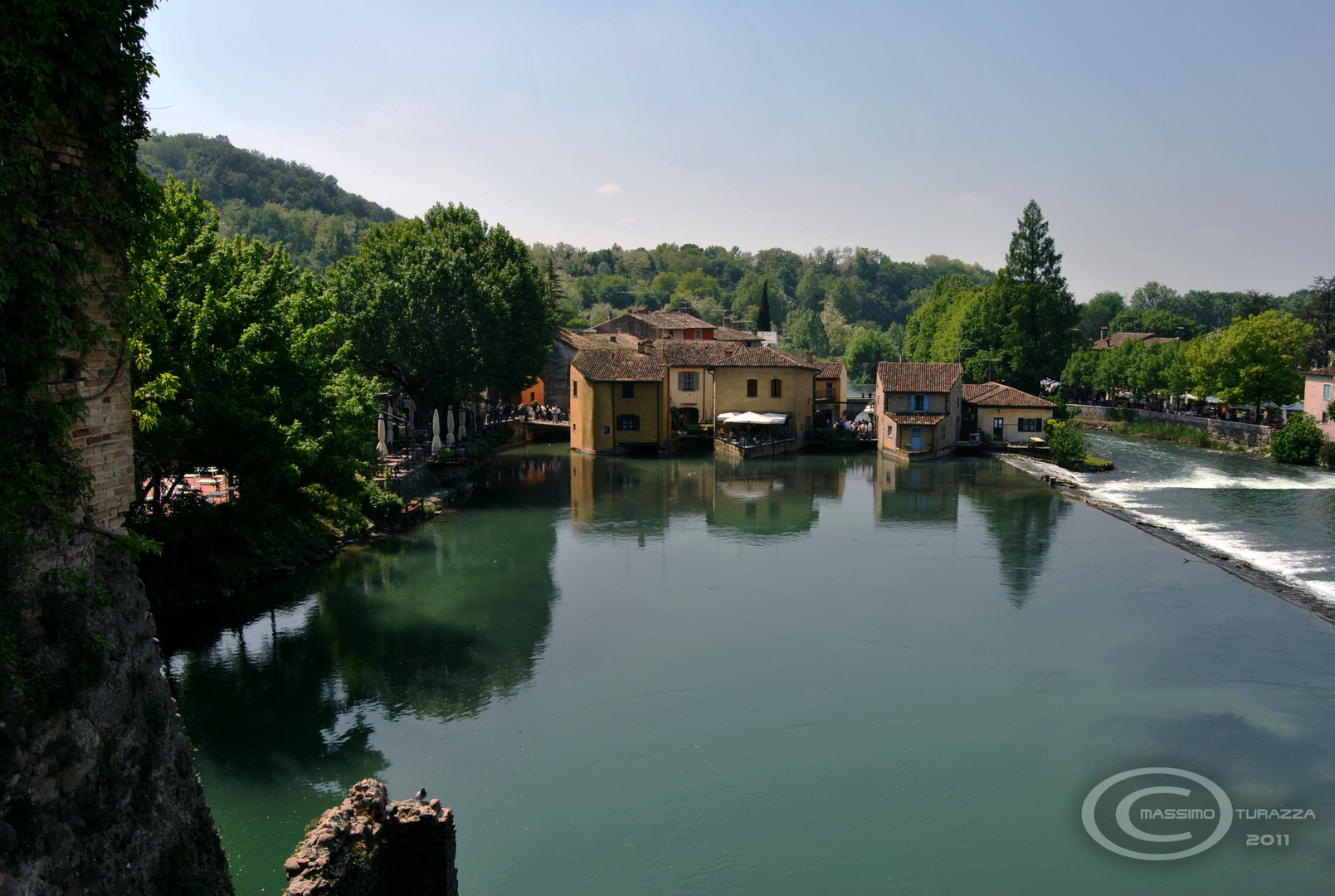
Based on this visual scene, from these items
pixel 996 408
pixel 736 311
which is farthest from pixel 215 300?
pixel 736 311

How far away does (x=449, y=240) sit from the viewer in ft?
148

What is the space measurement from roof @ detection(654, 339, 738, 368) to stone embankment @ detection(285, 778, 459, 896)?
43.8m

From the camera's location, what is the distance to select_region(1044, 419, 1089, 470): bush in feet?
144

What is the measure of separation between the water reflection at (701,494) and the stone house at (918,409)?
3.24m

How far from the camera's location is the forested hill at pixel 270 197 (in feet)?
388

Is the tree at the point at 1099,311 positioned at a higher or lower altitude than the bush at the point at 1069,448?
higher

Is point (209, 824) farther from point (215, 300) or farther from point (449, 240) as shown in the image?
point (449, 240)

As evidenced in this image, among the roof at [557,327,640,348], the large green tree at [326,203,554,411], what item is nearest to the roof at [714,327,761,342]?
the roof at [557,327,640,348]

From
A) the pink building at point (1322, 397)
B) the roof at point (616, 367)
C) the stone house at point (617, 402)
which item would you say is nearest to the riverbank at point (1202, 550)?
the pink building at point (1322, 397)

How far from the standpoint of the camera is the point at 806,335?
131500 mm

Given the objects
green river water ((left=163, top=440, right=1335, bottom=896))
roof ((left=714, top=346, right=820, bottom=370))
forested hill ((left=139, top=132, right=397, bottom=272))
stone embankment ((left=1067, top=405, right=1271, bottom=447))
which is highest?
forested hill ((left=139, top=132, right=397, bottom=272))

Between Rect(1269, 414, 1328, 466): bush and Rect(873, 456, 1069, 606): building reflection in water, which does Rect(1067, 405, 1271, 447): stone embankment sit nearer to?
Rect(1269, 414, 1328, 466): bush


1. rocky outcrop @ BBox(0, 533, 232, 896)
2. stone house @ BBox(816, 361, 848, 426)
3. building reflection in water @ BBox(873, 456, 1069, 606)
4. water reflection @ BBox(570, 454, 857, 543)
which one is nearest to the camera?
rocky outcrop @ BBox(0, 533, 232, 896)

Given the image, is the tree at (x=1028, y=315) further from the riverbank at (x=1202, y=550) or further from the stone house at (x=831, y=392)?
the riverbank at (x=1202, y=550)
